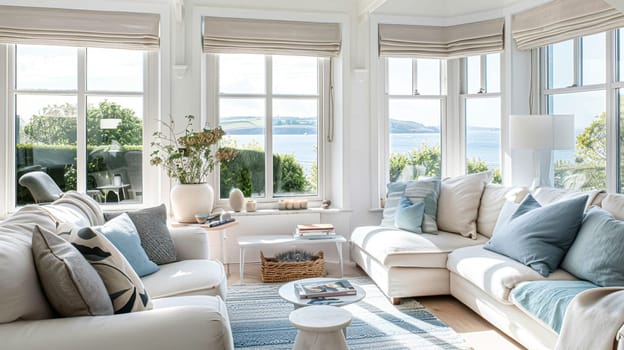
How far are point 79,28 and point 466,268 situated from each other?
3.81 meters

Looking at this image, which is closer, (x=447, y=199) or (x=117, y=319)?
(x=117, y=319)

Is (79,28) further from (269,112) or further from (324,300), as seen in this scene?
(324,300)

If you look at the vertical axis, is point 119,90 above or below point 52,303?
above

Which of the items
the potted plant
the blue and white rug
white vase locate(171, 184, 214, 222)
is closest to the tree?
the potted plant

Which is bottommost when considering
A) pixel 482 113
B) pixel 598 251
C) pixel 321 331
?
pixel 321 331

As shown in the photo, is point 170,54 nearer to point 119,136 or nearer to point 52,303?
point 119,136

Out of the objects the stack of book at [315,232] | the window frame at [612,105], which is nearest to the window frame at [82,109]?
the stack of book at [315,232]

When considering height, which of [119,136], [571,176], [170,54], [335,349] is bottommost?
[335,349]

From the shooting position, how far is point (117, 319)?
1.58 metres

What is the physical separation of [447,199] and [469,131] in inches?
45.4

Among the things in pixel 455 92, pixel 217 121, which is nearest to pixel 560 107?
pixel 455 92

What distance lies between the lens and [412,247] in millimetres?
3543

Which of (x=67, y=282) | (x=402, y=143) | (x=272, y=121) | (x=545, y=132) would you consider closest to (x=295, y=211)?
(x=272, y=121)

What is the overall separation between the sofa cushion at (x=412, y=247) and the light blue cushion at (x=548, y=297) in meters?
0.88
